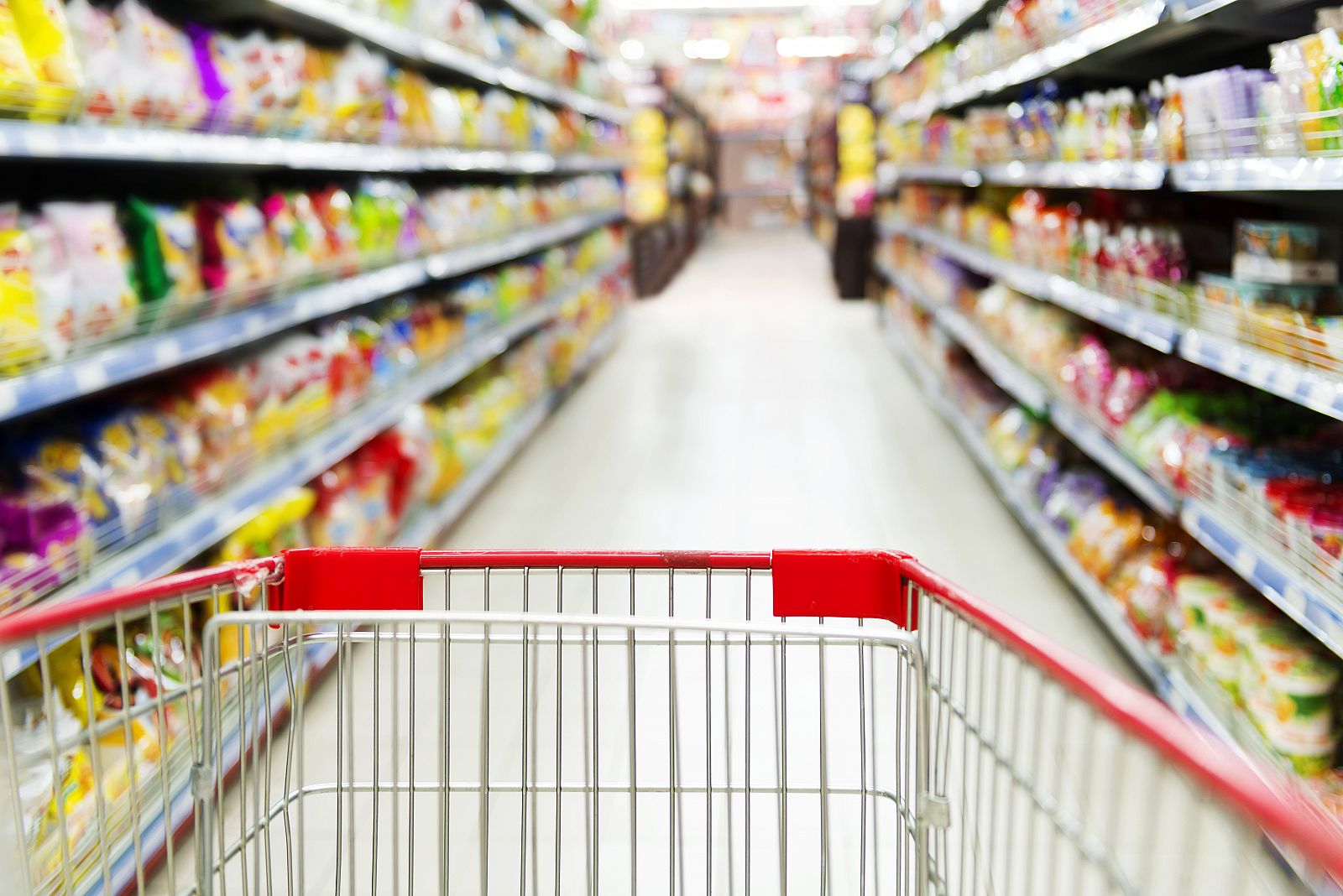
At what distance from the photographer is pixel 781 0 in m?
16.7

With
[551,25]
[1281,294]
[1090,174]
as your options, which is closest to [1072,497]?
[1090,174]

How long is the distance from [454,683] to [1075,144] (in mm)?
2410

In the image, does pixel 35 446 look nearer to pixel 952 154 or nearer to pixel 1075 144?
pixel 1075 144

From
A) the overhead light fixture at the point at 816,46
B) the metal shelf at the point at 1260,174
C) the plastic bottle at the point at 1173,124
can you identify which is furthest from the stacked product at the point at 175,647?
the overhead light fixture at the point at 816,46

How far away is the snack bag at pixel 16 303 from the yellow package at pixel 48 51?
193mm

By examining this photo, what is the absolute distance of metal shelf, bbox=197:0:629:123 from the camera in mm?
2861

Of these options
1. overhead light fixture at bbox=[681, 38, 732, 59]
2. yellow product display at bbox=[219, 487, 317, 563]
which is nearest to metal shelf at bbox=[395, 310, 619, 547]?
yellow product display at bbox=[219, 487, 317, 563]

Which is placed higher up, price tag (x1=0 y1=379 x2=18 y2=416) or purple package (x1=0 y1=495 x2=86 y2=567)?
price tag (x1=0 y1=379 x2=18 y2=416)

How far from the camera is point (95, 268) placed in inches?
82.1

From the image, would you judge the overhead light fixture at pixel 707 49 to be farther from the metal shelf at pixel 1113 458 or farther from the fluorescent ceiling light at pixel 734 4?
the metal shelf at pixel 1113 458

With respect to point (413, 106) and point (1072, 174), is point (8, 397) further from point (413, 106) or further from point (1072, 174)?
point (1072, 174)

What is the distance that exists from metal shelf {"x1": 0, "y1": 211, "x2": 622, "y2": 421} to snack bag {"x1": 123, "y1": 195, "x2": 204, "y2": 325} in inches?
2.2

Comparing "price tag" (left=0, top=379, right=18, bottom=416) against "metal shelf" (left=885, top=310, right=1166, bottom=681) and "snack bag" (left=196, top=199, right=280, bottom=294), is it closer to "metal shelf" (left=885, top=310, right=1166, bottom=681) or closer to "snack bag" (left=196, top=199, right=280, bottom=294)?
"snack bag" (left=196, top=199, right=280, bottom=294)

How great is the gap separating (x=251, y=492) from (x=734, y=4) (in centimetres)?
1685
